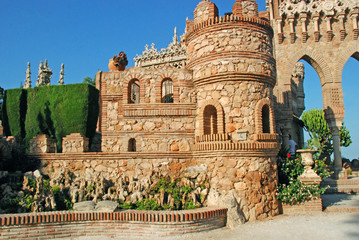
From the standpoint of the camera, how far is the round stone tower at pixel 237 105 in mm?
8000

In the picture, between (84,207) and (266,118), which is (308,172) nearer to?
(266,118)

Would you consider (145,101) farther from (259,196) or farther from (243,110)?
(259,196)

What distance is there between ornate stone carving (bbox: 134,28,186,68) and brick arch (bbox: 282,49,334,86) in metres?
7.53

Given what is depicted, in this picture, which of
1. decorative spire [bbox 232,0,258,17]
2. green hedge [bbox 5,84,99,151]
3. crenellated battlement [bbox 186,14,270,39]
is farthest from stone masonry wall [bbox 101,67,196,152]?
green hedge [bbox 5,84,99,151]

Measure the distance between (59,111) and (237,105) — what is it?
919 cm

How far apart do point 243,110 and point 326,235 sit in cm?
378

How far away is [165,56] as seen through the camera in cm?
2277

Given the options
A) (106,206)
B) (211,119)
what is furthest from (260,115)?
(106,206)

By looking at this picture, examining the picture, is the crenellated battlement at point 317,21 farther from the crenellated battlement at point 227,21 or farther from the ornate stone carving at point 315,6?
the crenellated battlement at point 227,21

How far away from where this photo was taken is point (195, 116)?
919 cm

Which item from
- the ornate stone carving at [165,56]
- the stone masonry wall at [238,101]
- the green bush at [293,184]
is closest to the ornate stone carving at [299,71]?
the ornate stone carving at [165,56]

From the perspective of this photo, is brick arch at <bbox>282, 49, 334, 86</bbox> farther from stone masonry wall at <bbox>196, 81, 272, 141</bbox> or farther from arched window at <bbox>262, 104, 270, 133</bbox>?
stone masonry wall at <bbox>196, 81, 272, 141</bbox>

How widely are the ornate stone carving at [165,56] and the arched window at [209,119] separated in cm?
1313

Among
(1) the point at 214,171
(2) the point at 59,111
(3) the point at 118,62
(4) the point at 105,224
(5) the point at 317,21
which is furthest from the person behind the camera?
(5) the point at 317,21
